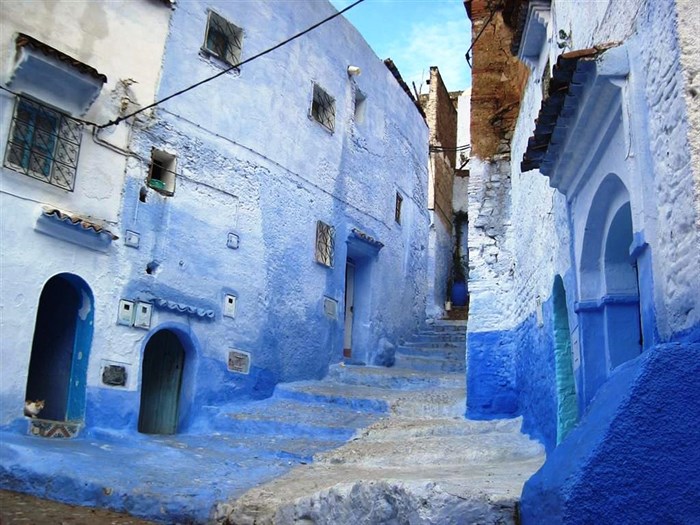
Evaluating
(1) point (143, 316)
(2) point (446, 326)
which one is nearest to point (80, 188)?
(1) point (143, 316)

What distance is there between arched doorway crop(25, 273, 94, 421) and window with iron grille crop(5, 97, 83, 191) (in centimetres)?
117

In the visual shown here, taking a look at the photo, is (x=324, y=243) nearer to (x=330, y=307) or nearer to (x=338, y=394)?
(x=330, y=307)

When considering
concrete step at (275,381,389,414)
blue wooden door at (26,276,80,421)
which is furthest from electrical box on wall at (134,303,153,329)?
concrete step at (275,381,389,414)

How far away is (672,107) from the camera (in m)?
3.62

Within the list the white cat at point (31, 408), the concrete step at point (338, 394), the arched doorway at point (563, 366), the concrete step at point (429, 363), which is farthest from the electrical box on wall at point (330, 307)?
the arched doorway at point (563, 366)

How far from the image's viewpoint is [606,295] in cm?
533

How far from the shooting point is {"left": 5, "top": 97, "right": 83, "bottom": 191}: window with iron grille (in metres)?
7.72

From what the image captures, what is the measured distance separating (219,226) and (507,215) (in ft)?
12.8

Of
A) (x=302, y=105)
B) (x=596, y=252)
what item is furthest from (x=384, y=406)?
(x=302, y=105)

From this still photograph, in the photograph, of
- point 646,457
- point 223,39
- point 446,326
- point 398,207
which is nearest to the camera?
point 646,457

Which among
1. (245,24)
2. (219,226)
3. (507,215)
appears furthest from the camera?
(245,24)

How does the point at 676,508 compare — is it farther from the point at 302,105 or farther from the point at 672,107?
the point at 302,105

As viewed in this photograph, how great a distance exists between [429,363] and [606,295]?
7.21m

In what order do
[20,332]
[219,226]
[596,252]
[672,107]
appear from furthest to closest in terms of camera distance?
[219,226], [20,332], [596,252], [672,107]
